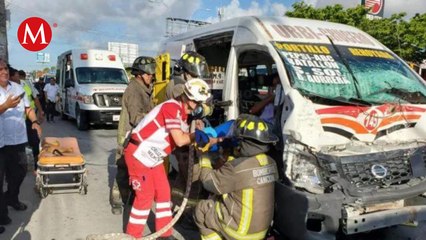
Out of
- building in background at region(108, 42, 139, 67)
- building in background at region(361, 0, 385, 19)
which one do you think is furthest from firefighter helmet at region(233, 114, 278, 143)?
building in background at region(108, 42, 139, 67)

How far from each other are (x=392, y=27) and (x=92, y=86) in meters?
12.8

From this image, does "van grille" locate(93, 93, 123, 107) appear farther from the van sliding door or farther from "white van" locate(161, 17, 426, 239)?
"white van" locate(161, 17, 426, 239)

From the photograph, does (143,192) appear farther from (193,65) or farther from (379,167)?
(379,167)

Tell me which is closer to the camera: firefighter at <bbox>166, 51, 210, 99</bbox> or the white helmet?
the white helmet

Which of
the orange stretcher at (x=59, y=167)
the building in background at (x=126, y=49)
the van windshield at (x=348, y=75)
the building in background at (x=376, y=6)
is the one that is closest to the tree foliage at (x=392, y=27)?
the building in background at (x=376, y=6)

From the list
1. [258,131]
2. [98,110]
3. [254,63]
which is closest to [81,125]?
[98,110]

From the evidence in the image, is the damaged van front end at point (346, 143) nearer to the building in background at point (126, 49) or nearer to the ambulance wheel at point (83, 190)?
the ambulance wheel at point (83, 190)

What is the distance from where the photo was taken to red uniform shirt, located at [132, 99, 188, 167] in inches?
146

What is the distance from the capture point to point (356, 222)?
3.46 meters

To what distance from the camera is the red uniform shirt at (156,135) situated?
12.2 ft

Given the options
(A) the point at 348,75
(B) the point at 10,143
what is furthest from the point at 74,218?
(A) the point at 348,75

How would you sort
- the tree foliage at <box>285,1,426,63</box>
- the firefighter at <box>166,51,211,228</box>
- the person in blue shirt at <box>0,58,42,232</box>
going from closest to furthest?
the person in blue shirt at <box>0,58,42,232</box>
the firefighter at <box>166,51,211,228</box>
the tree foliage at <box>285,1,426,63</box>

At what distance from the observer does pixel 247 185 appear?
3.51 metres

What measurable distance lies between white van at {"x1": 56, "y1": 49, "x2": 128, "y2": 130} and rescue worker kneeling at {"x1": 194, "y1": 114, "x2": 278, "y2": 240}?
960 centimetres
